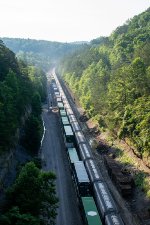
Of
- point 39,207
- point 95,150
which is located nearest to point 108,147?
point 95,150

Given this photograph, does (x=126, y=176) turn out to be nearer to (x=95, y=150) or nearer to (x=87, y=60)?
(x=95, y=150)

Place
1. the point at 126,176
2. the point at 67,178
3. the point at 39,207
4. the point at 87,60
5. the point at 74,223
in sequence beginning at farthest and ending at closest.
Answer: the point at 87,60 → the point at 67,178 → the point at 126,176 → the point at 74,223 → the point at 39,207

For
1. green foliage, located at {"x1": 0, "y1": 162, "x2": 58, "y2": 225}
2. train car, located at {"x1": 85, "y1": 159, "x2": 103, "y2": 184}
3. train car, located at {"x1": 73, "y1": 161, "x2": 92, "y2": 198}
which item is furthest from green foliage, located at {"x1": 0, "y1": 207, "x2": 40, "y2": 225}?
train car, located at {"x1": 85, "y1": 159, "x2": 103, "y2": 184}

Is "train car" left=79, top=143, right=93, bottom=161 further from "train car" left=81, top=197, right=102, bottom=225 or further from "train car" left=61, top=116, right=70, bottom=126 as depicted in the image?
"train car" left=81, top=197, right=102, bottom=225

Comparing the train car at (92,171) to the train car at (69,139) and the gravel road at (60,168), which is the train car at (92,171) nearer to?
the gravel road at (60,168)

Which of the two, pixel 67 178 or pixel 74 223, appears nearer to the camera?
pixel 74 223

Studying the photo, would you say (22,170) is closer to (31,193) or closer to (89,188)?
(31,193)
